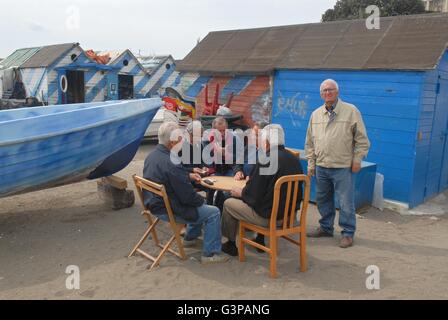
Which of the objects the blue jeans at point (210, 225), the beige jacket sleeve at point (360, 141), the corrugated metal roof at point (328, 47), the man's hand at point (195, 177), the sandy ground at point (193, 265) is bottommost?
the sandy ground at point (193, 265)

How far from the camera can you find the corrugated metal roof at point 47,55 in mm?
14452

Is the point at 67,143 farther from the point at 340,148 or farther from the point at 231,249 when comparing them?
the point at 340,148

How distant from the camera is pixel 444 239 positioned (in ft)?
17.6

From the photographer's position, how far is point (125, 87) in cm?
1585

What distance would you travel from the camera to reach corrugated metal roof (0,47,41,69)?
16.7 meters

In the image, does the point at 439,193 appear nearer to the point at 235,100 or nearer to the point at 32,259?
the point at 235,100

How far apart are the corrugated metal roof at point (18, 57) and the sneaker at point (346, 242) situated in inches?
612

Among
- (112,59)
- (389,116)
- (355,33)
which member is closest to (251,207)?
(389,116)

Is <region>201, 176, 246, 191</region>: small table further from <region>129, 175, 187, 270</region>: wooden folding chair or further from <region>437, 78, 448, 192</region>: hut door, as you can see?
<region>437, 78, 448, 192</region>: hut door

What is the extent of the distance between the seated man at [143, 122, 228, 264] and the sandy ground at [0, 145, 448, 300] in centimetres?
29

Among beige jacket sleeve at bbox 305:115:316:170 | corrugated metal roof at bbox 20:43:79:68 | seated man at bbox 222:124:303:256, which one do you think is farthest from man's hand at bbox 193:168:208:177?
corrugated metal roof at bbox 20:43:79:68

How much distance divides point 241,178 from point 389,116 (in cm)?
292

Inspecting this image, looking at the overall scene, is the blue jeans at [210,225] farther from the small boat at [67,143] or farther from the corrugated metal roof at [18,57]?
the corrugated metal roof at [18,57]

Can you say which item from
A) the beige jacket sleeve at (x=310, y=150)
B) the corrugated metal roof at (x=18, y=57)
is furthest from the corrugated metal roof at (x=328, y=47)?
the corrugated metal roof at (x=18, y=57)
